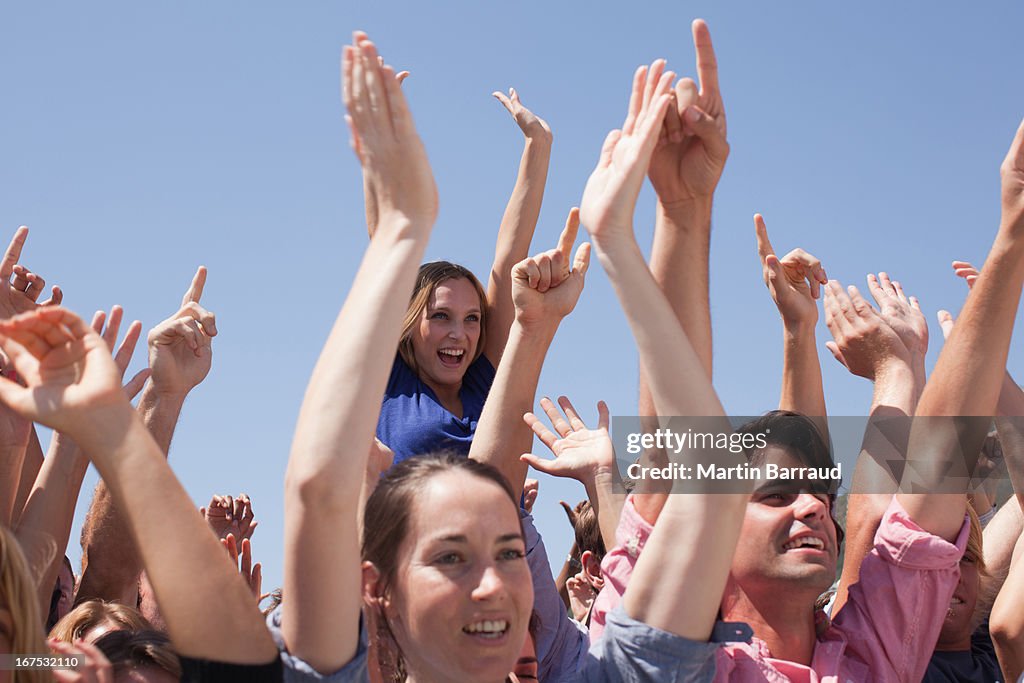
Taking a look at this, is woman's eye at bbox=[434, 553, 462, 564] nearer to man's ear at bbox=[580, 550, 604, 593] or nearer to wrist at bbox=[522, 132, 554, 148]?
man's ear at bbox=[580, 550, 604, 593]

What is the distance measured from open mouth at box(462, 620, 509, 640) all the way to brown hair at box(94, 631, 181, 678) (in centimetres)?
97

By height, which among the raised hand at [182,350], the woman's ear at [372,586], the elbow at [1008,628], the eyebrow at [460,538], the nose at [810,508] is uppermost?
the raised hand at [182,350]

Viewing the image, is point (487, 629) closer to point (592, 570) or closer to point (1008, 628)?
point (1008, 628)

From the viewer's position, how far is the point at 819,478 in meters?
3.73

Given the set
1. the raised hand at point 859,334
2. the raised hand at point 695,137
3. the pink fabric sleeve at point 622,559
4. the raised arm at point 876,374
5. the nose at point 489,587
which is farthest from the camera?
the raised hand at point 859,334

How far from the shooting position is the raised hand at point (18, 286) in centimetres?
529

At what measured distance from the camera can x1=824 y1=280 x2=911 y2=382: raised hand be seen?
4.47 m

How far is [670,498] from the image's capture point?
8.82 ft

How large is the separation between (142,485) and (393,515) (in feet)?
2.42

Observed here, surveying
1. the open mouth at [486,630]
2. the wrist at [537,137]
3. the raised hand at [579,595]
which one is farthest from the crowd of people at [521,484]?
the raised hand at [579,595]

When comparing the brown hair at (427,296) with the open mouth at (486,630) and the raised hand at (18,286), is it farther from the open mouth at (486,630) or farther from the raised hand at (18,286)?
the open mouth at (486,630)

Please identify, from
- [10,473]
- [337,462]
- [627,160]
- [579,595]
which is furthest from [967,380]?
[10,473]

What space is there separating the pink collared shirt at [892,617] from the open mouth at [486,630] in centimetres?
67

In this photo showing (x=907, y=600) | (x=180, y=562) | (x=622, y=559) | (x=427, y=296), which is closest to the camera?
(x=180, y=562)
